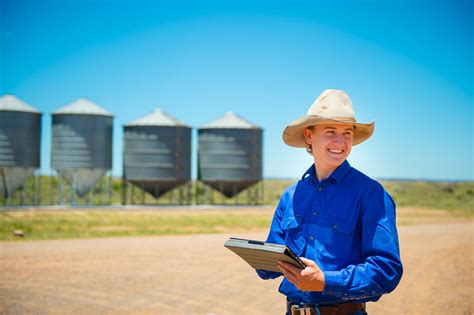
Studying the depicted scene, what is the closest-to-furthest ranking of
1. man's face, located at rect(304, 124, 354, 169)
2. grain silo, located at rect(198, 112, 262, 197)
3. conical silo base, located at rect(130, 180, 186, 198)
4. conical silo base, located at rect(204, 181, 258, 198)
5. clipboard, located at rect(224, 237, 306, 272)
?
clipboard, located at rect(224, 237, 306, 272) → man's face, located at rect(304, 124, 354, 169) → conical silo base, located at rect(130, 180, 186, 198) → grain silo, located at rect(198, 112, 262, 197) → conical silo base, located at rect(204, 181, 258, 198)

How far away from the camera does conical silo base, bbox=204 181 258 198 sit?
1464 inches

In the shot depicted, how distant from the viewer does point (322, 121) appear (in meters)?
2.88

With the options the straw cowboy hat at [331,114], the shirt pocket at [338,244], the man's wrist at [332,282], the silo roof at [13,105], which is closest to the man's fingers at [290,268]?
the man's wrist at [332,282]

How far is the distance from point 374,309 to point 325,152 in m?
4.89

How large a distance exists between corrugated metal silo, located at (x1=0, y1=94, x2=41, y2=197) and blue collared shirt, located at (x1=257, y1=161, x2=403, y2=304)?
3366cm

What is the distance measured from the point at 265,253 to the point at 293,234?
0.43 metres

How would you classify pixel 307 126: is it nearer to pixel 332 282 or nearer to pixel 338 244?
pixel 338 244

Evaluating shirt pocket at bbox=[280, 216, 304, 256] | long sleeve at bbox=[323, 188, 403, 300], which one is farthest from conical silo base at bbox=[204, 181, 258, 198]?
long sleeve at bbox=[323, 188, 403, 300]

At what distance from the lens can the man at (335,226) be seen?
255cm

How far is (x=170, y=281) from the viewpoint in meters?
9.30

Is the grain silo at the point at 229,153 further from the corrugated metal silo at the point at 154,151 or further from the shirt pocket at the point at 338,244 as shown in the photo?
the shirt pocket at the point at 338,244

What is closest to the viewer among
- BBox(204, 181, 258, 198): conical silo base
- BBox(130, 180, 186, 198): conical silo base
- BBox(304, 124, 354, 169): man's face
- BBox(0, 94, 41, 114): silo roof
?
BBox(304, 124, 354, 169): man's face

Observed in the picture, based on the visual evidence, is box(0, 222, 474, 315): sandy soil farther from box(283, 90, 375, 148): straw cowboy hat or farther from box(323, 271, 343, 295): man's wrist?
box(323, 271, 343, 295): man's wrist

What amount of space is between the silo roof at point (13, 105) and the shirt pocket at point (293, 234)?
34.2 m
